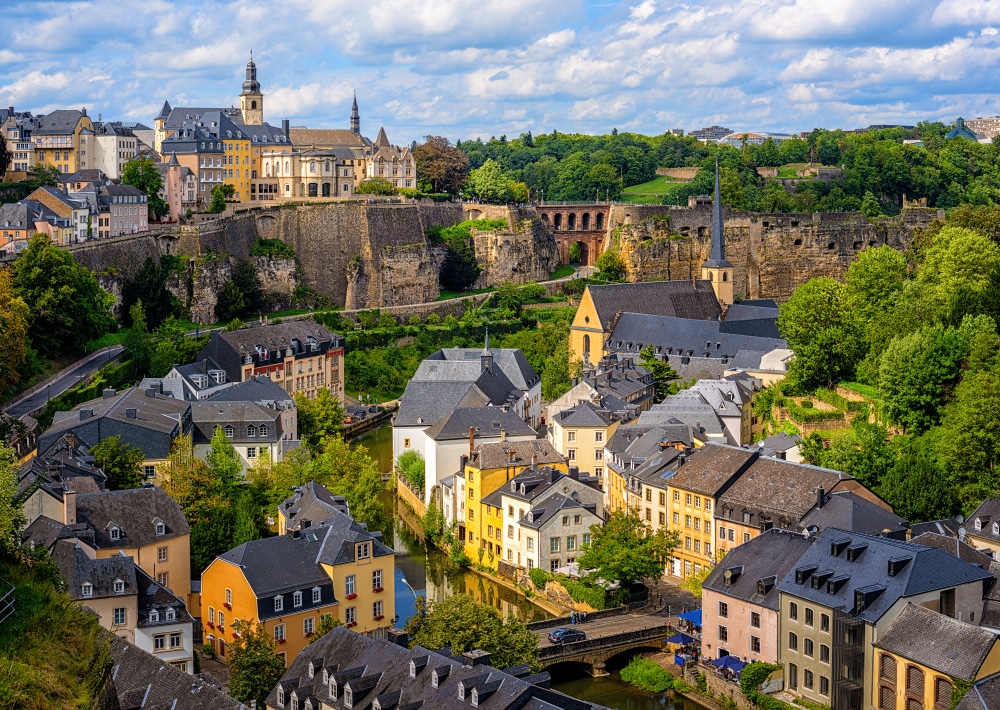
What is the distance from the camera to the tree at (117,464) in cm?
4281

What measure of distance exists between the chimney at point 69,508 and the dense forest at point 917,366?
23571 mm

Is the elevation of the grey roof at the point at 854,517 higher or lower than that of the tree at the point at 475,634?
higher

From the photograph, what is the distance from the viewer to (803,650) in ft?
109

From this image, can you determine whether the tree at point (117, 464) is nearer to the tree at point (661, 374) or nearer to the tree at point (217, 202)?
the tree at point (661, 374)

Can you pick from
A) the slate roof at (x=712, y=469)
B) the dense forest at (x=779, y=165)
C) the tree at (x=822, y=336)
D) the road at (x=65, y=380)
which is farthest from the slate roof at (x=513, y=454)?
the dense forest at (x=779, y=165)

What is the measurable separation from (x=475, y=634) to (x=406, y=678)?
3710 mm

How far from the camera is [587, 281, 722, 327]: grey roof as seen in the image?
2847 inches

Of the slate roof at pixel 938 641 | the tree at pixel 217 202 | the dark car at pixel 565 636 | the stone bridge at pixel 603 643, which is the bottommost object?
the stone bridge at pixel 603 643

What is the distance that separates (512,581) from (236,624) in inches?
482

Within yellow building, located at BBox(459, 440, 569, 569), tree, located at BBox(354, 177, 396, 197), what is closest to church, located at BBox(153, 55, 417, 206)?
tree, located at BBox(354, 177, 396, 197)

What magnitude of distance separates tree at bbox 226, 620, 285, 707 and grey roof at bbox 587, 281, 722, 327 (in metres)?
41.5

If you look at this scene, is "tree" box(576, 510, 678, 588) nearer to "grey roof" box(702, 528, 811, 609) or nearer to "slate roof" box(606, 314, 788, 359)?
"grey roof" box(702, 528, 811, 609)

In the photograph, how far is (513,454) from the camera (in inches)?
1828

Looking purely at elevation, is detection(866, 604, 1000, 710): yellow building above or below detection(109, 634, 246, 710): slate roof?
below
